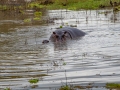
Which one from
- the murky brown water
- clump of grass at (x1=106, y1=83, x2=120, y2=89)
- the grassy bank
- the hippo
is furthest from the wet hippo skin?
the grassy bank

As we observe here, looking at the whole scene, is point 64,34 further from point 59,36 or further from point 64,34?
point 59,36

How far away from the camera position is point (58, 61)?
9688mm

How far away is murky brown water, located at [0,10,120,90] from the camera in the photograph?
7586mm

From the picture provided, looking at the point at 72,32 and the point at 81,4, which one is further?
the point at 81,4

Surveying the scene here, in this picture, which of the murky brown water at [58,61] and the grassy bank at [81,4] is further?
the grassy bank at [81,4]

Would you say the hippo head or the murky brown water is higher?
the hippo head

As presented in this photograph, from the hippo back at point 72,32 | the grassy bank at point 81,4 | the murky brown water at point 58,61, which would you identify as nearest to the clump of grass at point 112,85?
the murky brown water at point 58,61

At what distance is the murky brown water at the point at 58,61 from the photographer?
7.59 m

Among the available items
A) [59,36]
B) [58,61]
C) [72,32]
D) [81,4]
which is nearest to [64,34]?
[59,36]

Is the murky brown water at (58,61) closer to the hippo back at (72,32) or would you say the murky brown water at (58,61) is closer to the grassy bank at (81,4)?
the hippo back at (72,32)

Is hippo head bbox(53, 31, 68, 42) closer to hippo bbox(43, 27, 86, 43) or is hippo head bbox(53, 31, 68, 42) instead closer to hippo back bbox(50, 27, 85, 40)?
hippo bbox(43, 27, 86, 43)

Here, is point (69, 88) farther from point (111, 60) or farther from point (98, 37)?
point (98, 37)

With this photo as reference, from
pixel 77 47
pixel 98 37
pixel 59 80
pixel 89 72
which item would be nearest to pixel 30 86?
pixel 59 80

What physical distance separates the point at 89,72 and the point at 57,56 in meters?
2.49
